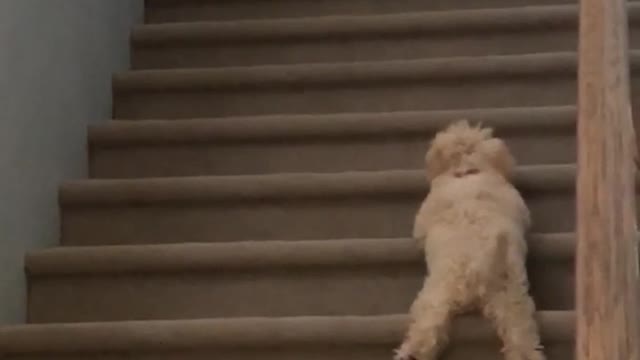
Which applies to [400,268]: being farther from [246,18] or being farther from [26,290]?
[246,18]

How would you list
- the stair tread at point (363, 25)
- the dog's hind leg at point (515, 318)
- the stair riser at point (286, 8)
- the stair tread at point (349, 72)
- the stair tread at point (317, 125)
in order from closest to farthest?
1. the dog's hind leg at point (515, 318)
2. the stair tread at point (317, 125)
3. the stair tread at point (349, 72)
4. the stair tread at point (363, 25)
5. the stair riser at point (286, 8)

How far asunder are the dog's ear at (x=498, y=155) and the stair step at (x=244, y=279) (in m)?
0.14

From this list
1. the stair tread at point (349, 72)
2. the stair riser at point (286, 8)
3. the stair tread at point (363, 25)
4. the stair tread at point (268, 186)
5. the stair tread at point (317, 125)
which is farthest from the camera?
the stair riser at point (286, 8)

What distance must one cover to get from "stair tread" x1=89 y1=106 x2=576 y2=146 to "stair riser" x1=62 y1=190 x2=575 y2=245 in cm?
22

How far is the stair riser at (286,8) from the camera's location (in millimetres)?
3463

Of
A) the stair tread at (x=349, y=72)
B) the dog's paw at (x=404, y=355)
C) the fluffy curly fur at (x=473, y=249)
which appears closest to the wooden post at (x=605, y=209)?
the fluffy curly fur at (x=473, y=249)

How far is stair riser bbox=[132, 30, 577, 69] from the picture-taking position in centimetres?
326

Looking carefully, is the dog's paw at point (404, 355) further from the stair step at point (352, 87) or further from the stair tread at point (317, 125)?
the stair step at point (352, 87)

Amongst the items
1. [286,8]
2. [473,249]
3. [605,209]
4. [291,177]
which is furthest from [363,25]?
[605,209]

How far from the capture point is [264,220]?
2887 mm

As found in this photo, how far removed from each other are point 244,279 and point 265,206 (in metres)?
0.24

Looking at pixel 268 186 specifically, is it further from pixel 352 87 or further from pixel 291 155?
pixel 352 87

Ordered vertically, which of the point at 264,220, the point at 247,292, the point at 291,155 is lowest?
the point at 247,292

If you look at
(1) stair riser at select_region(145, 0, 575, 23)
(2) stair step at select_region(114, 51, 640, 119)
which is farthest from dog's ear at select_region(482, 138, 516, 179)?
(1) stair riser at select_region(145, 0, 575, 23)
